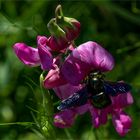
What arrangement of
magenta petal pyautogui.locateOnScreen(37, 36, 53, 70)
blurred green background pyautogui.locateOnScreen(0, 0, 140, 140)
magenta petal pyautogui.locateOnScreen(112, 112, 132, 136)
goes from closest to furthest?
magenta petal pyautogui.locateOnScreen(37, 36, 53, 70)
magenta petal pyautogui.locateOnScreen(112, 112, 132, 136)
blurred green background pyautogui.locateOnScreen(0, 0, 140, 140)

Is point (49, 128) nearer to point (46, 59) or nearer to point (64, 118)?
point (64, 118)

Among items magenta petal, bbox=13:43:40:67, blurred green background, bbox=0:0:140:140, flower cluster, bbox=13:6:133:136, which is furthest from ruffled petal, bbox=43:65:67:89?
blurred green background, bbox=0:0:140:140

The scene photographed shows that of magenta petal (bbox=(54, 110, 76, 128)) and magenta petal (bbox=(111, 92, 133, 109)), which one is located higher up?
magenta petal (bbox=(54, 110, 76, 128))

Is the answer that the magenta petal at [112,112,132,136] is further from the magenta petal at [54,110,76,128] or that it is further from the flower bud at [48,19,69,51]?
the flower bud at [48,19,69,51]

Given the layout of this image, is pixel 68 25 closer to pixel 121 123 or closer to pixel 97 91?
pixel 97 91

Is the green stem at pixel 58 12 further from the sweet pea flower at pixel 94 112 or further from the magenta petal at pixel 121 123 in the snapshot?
the magenta petal at pixel 121 123

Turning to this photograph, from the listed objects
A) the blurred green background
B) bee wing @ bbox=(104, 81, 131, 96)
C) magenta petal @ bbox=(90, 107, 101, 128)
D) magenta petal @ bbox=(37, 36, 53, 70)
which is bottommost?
the blurred green background
